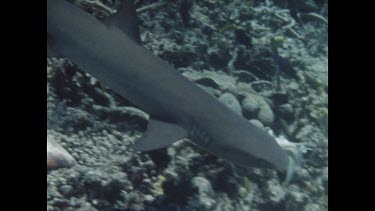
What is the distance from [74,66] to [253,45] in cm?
307

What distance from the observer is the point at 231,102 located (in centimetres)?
429

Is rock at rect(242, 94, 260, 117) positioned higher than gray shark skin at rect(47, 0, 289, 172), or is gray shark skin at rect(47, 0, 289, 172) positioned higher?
rock at rect(242, 94, 260, 117)

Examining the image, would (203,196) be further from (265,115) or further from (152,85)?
(265,115)

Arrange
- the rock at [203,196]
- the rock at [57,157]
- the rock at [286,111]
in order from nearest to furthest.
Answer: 1. the rock at [57,157]
2. the rock at [203,196]
3. the rock at [286,111]

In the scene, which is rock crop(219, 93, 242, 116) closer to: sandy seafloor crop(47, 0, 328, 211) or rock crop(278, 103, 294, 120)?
sandy seafloor crop(47, 0, 328, 211)

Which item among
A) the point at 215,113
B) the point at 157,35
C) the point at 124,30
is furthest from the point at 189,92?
the point at 157,35

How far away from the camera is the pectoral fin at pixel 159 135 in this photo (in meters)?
3.01

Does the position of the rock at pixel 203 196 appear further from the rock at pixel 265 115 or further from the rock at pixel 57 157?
the rock at pixel 265 115

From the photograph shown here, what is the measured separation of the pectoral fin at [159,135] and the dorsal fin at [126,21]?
0.71 m

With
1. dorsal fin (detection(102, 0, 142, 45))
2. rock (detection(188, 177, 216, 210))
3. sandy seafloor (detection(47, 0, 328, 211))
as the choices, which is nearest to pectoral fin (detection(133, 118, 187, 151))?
sandy seafloor (detection(47, 0, 328, 211))

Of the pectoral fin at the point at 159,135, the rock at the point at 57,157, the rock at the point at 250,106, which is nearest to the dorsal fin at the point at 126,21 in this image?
the pectoral fin at the point at 159,135

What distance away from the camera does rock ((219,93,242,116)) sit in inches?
167

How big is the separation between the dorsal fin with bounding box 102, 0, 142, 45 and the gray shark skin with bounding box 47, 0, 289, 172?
0.12 ft

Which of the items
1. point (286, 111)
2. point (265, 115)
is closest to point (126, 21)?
point (265, 115)
